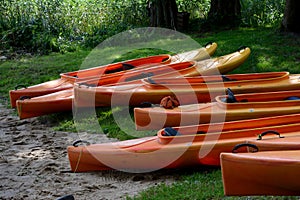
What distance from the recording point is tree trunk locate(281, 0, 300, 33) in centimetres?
914

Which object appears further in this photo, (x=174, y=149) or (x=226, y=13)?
(x=226, y=13)

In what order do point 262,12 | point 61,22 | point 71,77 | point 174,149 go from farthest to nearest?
1. point 61,22
2. point 262,12
3. point 71,77
4. point 174,149

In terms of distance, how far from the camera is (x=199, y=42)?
1011cm

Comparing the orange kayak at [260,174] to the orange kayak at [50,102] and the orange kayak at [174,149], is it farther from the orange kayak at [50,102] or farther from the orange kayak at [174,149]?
the orange kayak at [50,102]

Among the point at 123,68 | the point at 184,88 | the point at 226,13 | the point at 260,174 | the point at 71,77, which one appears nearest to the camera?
the point at 260,174

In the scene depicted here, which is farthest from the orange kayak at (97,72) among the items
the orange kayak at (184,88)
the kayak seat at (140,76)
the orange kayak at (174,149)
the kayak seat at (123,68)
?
the orange kayak at (174,149)

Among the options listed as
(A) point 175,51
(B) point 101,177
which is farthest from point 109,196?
(A) point 175,51

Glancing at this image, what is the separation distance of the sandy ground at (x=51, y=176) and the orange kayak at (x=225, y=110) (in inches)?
26.3

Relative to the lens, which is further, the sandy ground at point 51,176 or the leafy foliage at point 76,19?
the leafy foliage at point 76,19

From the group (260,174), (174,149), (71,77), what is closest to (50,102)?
(71,77)

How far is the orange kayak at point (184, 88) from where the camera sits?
21.8 ft

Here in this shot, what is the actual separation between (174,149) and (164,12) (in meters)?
7.33

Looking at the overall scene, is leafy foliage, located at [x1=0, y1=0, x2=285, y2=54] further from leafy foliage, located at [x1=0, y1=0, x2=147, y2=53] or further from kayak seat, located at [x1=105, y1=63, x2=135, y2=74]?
kayak seat, located at [x1=105, y1=63, x2=135, y2=74]

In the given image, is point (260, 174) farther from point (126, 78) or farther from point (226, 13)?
point (226, 13)
